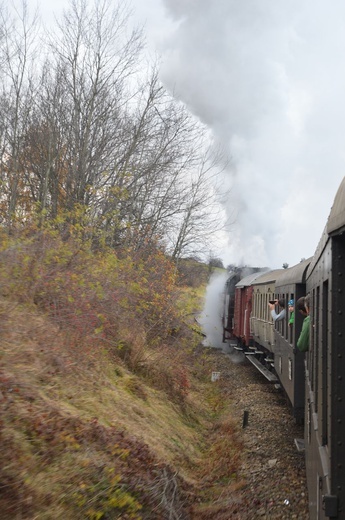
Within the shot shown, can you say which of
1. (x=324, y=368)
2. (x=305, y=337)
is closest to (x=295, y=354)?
(x=305, y=337)

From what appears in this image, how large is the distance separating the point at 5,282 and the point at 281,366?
5.56m

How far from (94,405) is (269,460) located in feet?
9.45

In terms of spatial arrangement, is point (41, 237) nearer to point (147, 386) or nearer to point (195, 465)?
point (147, 386)

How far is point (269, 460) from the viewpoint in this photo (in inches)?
312

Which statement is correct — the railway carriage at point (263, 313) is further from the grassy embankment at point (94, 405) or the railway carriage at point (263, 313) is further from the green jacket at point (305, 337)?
the green jacket at point (305, 337)

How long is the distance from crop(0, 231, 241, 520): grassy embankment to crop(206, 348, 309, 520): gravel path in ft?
0.94

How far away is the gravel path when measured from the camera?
6.22m

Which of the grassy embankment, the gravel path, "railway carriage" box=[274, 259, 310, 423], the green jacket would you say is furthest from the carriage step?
the green jacket

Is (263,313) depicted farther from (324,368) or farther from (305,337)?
(324,368)

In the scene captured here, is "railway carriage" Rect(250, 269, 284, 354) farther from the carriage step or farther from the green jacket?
the green jacket

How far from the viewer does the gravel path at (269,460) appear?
20.4 ft

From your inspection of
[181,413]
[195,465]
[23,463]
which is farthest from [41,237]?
[23,463]

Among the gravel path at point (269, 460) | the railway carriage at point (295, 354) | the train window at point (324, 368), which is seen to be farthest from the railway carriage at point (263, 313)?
the train window at point (324, 368)

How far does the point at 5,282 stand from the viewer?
315 inches
